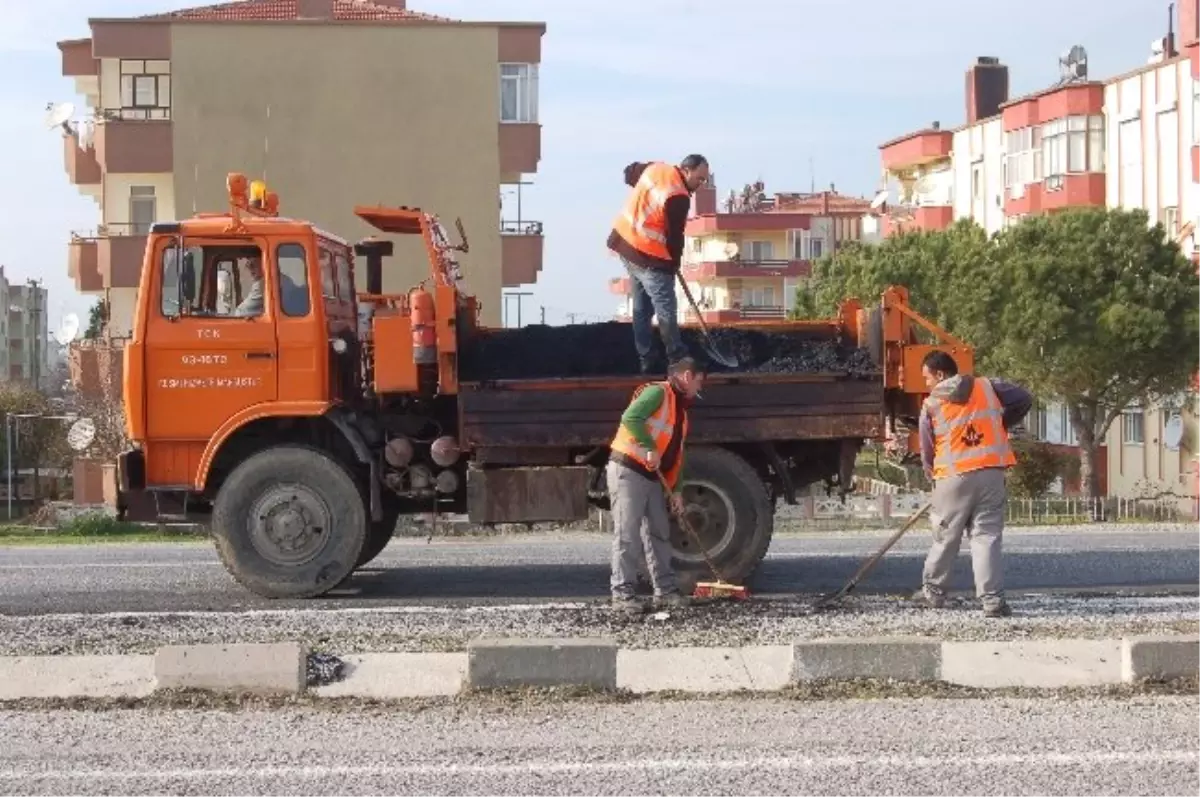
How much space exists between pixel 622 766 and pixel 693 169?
5986 mm

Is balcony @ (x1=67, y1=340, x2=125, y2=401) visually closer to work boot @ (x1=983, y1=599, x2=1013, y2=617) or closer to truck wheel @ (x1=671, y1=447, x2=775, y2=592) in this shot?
truck wheel @ (x1=671, y1=447, x2=775, y2=592)

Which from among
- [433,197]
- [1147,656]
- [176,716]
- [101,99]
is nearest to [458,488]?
[176,716]

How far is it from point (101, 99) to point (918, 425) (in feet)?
115

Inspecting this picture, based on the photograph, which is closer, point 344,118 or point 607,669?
point 607,669

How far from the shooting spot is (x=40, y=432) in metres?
50.2

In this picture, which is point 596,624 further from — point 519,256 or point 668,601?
point 519,256

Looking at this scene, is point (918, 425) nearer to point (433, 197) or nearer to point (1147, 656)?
point (1147, 656)

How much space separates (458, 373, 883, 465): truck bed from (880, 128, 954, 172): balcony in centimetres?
5086

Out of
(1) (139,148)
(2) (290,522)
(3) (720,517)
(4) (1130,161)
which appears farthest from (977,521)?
(4) (1130,161)

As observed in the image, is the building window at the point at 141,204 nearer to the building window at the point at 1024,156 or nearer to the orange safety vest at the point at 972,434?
the building window at the point at 1024,156

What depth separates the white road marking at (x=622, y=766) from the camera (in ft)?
23.8

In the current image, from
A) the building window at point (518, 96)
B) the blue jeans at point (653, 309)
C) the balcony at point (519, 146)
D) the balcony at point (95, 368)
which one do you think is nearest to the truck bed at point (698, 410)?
the blue jeans at point (653, 309)

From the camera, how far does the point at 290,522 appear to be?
12688 millimetres

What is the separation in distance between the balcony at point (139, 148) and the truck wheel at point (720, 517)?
31854 mm
